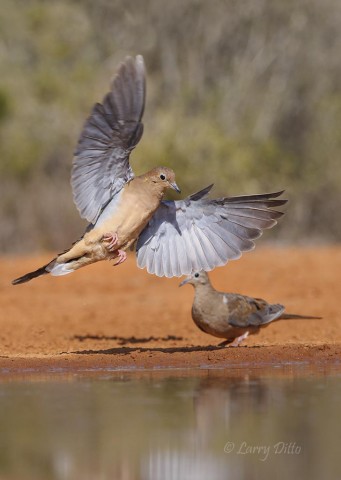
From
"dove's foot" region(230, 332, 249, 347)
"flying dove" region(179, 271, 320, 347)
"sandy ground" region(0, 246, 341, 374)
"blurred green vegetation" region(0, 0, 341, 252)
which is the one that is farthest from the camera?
"blurred green vegetation" region(0, 0, 341, 252)

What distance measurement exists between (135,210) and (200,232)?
79cm

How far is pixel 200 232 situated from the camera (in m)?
9.30

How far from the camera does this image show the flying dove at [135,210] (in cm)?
812

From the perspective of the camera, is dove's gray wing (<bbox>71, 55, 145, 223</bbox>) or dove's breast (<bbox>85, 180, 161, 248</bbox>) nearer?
dove's gray wing (<bbox>71, 55, 145, 223</bbox>)

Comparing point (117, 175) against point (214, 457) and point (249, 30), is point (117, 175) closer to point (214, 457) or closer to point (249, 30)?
point (214, 457)

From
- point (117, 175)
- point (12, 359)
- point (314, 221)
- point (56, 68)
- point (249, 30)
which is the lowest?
point (12, 359)

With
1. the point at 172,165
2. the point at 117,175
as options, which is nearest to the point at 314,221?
the point at 172,165

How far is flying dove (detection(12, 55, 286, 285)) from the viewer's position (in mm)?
8117

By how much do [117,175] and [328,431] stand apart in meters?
3.34

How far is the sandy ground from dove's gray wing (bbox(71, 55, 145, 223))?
1373 millimetres

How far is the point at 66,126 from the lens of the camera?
2269 centimetres

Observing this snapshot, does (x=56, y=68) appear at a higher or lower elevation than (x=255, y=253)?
higher
